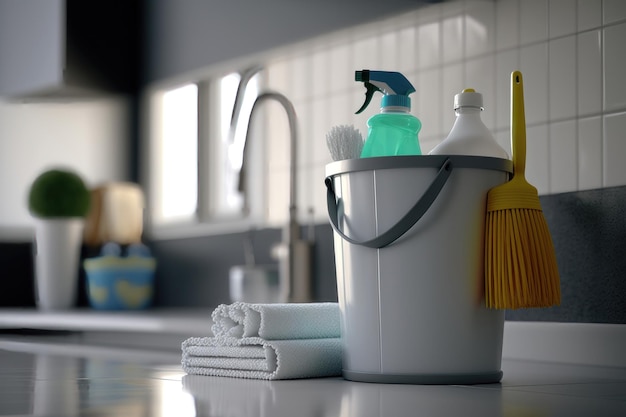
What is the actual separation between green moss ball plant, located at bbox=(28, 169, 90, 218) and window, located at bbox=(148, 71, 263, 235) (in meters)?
0.23

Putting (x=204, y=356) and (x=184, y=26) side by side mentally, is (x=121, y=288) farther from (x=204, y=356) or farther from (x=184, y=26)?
(x=204, y=356)

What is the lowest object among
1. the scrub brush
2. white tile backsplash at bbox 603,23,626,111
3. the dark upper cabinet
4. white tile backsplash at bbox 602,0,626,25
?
the scrub brush

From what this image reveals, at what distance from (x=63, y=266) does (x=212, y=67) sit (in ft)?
2.70

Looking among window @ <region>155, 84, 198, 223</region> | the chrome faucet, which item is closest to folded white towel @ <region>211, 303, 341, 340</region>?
the chrome faucet

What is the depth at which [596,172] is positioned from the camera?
1716mm

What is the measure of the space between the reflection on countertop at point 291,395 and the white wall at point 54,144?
195 centimetres

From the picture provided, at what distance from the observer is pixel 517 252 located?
122cm

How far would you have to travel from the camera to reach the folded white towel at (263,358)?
1.31 m

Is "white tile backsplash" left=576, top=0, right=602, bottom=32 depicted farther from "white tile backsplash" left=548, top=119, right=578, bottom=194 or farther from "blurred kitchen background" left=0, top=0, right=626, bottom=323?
"white tile backsplash" left=548, top=119, right=578, bottom=194

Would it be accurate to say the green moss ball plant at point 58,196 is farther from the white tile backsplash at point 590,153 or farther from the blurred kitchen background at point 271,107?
the white tile backsplash at point 590,153

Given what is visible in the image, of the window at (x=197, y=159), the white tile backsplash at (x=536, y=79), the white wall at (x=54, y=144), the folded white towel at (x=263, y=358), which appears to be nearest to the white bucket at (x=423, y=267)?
the folded white towel at (x=263, y=358)

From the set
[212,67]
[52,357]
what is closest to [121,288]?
[212,67]

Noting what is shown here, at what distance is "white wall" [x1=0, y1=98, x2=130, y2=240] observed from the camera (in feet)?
11.5

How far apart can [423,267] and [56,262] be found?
221 centimetres
